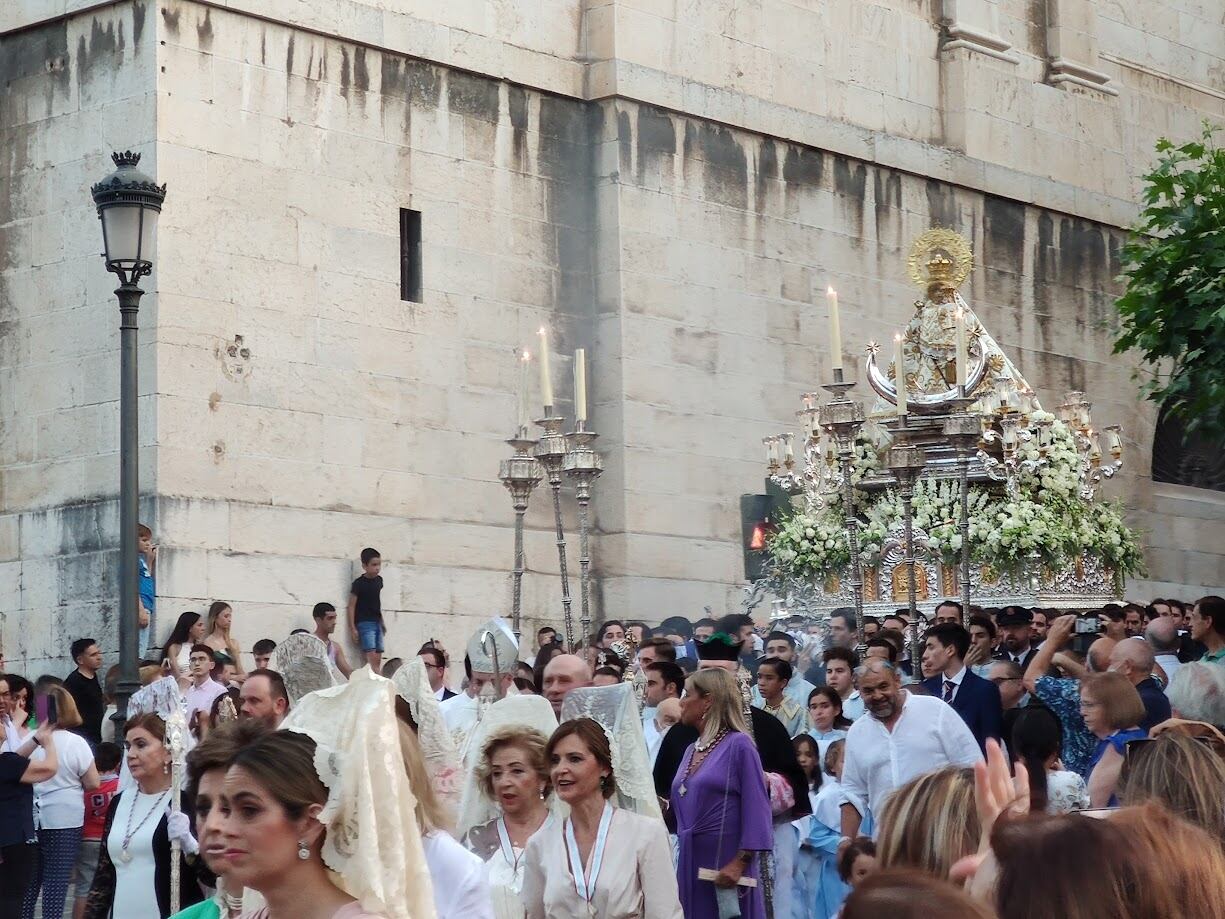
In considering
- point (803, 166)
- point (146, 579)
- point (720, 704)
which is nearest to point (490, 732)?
point (720, 704)

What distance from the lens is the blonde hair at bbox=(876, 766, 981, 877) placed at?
517 cm

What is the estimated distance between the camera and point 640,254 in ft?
74.3

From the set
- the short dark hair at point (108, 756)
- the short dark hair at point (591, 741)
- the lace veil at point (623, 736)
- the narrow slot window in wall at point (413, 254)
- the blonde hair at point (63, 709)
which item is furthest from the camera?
the narrow slot window in wall at point (413, 254)

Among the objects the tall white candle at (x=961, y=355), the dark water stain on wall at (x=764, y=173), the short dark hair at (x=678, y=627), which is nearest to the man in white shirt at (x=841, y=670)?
the tall white candle at (x=961, y=355)

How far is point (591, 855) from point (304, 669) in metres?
1.53

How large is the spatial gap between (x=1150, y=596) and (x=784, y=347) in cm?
665

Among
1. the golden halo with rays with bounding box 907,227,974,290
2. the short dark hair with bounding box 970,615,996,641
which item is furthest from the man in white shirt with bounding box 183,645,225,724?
the golden halo with rays with bounding box 907,227,974,290

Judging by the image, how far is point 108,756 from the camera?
13266 mm

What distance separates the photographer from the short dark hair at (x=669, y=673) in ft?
39.1

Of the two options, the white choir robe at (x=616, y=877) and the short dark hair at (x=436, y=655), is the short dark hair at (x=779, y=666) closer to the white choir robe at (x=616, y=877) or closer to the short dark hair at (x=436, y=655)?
the short dark hair at (x=436, y=655)

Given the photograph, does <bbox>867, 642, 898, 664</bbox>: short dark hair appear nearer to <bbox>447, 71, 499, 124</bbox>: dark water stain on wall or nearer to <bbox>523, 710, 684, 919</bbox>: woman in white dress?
<bbox>523, 710, 684, 919</bbox>: woman in white dress

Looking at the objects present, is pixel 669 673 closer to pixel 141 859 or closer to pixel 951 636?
pixel 951 636

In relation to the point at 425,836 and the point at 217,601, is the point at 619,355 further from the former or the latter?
the point at 425,836

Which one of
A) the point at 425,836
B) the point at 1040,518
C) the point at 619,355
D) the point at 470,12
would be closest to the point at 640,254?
the point at 619,355
